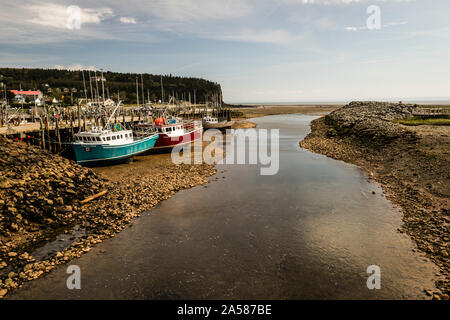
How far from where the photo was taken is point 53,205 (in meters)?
16.5

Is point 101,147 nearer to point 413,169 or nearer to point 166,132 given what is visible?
point 166,132

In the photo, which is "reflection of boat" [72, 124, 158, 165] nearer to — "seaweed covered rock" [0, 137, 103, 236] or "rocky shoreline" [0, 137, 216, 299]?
"seaweed covered rock" [0, 137, 103, 236]

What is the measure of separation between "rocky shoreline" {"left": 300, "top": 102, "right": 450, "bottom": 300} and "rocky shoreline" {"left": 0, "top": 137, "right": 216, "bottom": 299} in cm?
1654

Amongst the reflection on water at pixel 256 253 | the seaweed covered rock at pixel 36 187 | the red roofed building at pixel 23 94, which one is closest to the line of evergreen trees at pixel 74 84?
the red roofed building at pixel 23 94

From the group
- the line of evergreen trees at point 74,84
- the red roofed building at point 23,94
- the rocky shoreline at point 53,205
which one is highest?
the line of evergreen trees at point 74,84

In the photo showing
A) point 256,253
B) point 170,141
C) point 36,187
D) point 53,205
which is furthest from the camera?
point 170,141

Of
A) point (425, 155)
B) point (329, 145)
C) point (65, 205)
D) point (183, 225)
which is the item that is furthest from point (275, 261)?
point (329, 145)

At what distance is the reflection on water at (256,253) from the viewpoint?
1061 cm

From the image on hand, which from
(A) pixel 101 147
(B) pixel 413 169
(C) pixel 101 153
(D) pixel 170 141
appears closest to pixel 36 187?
(A) pixel 101 147

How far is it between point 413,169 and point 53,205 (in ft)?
97.1

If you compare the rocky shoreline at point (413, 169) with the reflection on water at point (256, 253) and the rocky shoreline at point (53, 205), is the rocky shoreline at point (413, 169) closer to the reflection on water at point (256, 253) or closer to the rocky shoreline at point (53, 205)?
the reflection on water at point (256, 253)

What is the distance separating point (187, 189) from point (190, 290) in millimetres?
12844

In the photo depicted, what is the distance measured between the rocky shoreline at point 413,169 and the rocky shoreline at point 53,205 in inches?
651

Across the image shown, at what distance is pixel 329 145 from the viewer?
40.9 metres
